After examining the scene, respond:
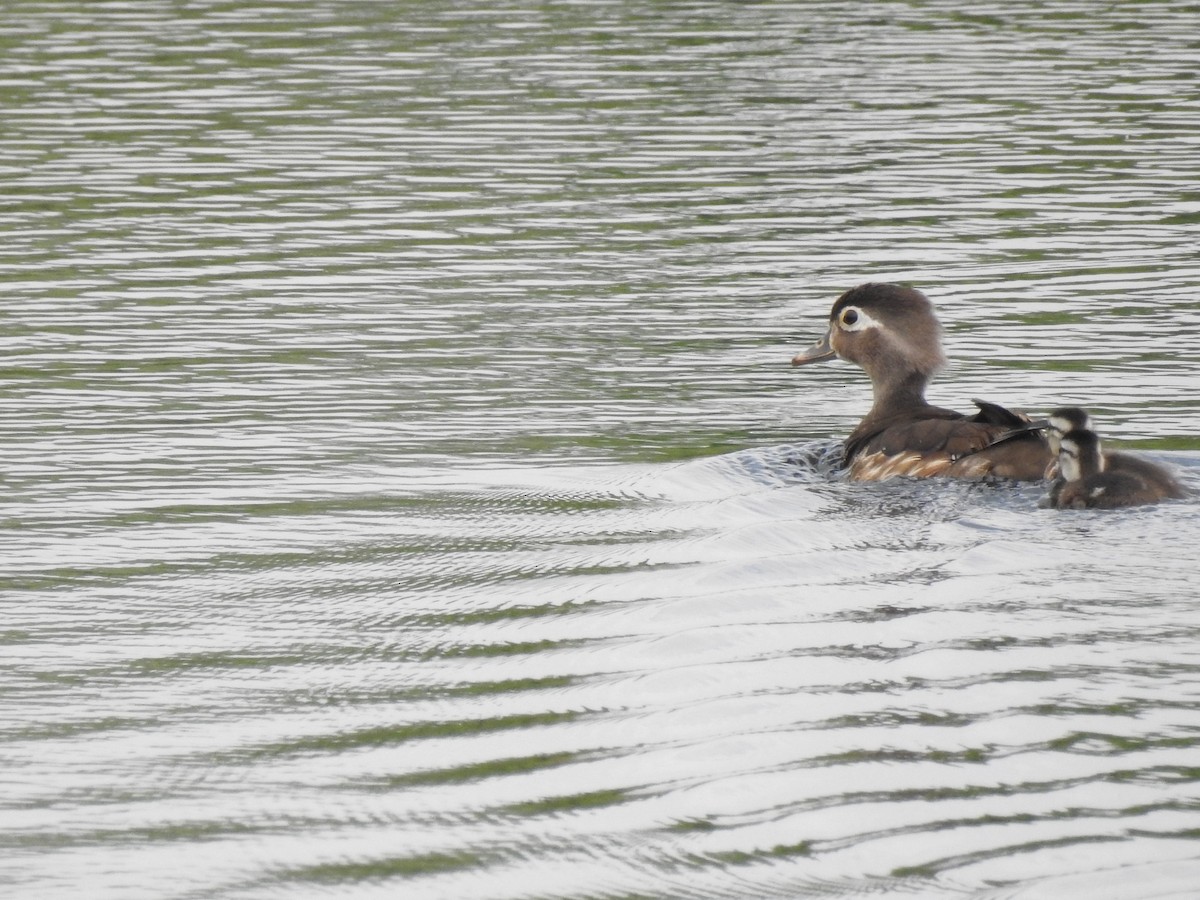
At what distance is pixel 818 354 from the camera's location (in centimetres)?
1041

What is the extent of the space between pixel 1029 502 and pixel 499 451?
241cm

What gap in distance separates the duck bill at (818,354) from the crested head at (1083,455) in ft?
7.44

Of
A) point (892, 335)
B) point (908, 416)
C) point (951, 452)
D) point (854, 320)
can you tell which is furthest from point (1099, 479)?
point (854, 320)

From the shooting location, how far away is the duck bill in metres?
10.3

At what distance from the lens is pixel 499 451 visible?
950 centimetres

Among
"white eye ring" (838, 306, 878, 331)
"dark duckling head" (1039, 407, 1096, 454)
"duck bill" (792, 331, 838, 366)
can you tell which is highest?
"white eye ring" (838, 306, 878, 331)

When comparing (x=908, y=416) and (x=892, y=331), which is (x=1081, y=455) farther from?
(x=892, y=331)

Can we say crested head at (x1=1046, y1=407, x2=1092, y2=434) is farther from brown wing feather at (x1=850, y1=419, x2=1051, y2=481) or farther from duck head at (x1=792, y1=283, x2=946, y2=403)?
duck head at (x1=792, y1=283, x2=946, y2=403)

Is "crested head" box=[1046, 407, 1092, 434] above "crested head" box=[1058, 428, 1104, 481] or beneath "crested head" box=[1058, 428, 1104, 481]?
above

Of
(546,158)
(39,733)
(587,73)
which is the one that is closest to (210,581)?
(39,733)

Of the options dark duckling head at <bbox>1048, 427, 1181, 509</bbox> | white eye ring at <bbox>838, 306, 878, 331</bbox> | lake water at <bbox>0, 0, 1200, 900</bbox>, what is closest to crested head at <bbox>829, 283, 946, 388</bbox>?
white eye ring at <bbox>838, 306, 878, 331</bbox>

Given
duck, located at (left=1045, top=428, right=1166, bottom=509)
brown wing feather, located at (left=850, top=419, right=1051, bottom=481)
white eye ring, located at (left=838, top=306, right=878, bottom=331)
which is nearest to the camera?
duck, located at (left=1045, top=428, right=1166, bottom=509)

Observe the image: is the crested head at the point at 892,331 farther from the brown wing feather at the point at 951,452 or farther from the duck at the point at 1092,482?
the duck at the point at 1092,482

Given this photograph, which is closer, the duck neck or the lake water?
the lake water
